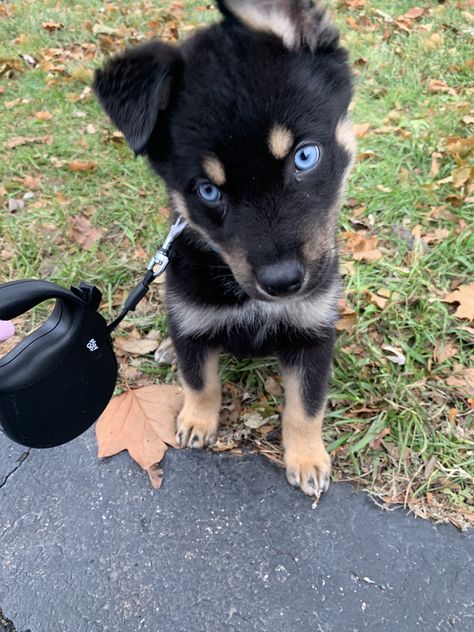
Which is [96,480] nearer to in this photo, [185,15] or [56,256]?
[56,256]

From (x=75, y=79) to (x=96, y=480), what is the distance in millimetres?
3766

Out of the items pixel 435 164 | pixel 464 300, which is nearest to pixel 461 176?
pixel 435 164

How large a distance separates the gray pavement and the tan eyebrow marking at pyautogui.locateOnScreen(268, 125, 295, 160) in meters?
1.28

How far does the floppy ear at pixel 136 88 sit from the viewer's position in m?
1.57

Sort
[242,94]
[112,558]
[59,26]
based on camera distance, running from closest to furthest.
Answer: [242,94], [112,558], [59,26]

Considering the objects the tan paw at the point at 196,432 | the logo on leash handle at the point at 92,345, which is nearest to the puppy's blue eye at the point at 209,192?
the logo on leash handle at the point at 92,345

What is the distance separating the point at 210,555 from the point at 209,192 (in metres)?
1.29

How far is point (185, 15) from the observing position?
18.5ft

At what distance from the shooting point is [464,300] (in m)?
2.64

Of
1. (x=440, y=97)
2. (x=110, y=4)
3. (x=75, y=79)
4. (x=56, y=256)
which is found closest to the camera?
(x=56, y=256)

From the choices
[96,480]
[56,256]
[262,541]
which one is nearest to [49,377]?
[96,480]

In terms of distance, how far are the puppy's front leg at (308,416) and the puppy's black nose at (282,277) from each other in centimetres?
57

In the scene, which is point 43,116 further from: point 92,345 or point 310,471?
point 310,471

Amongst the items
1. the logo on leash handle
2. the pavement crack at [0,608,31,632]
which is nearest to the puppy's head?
the logo on leash handle
